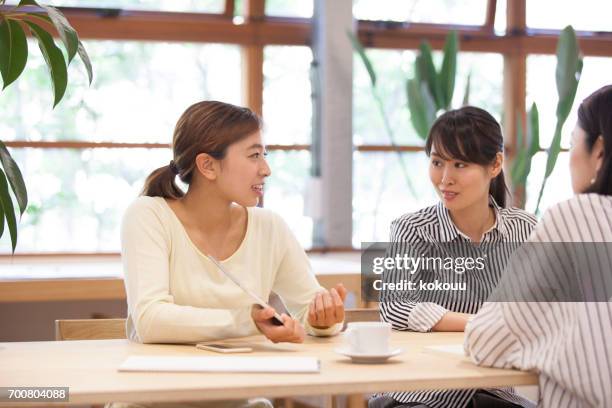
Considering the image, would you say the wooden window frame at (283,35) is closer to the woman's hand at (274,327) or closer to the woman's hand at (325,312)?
the woman's hand at (325,312)

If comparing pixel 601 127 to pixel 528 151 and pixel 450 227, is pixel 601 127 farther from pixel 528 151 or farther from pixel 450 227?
pixel 528 151

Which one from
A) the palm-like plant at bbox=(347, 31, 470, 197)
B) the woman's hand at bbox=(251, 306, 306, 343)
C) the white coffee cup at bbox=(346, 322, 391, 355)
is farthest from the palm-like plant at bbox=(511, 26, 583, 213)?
the white coffee cup at bbox=(346, 322, 391, 355)

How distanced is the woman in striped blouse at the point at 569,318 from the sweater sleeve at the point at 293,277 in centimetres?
71

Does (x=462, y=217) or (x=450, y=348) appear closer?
(x=450, y=348)

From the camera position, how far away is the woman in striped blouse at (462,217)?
2369 mm

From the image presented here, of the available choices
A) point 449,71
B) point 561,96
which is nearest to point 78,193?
point 449,71

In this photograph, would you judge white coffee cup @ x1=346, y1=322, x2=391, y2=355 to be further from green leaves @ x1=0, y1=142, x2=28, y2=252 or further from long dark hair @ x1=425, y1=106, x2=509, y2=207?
green leaves @ x1=0, y1=142, x2=28, y2=252

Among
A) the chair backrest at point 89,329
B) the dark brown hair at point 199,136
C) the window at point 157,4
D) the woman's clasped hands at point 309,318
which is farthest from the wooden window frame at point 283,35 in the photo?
the woman's clasped hands at point 309,318

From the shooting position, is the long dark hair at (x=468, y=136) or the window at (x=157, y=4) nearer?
the long dark hair at (x=468, y=136)

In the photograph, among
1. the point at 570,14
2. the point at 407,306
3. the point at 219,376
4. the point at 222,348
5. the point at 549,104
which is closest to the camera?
the point at 219,376

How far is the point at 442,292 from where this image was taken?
238cm

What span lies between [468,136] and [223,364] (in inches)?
42.8

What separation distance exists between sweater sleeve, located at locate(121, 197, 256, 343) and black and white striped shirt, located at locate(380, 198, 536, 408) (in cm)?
48

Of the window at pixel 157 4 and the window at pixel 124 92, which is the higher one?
the window at pixel 157 4
